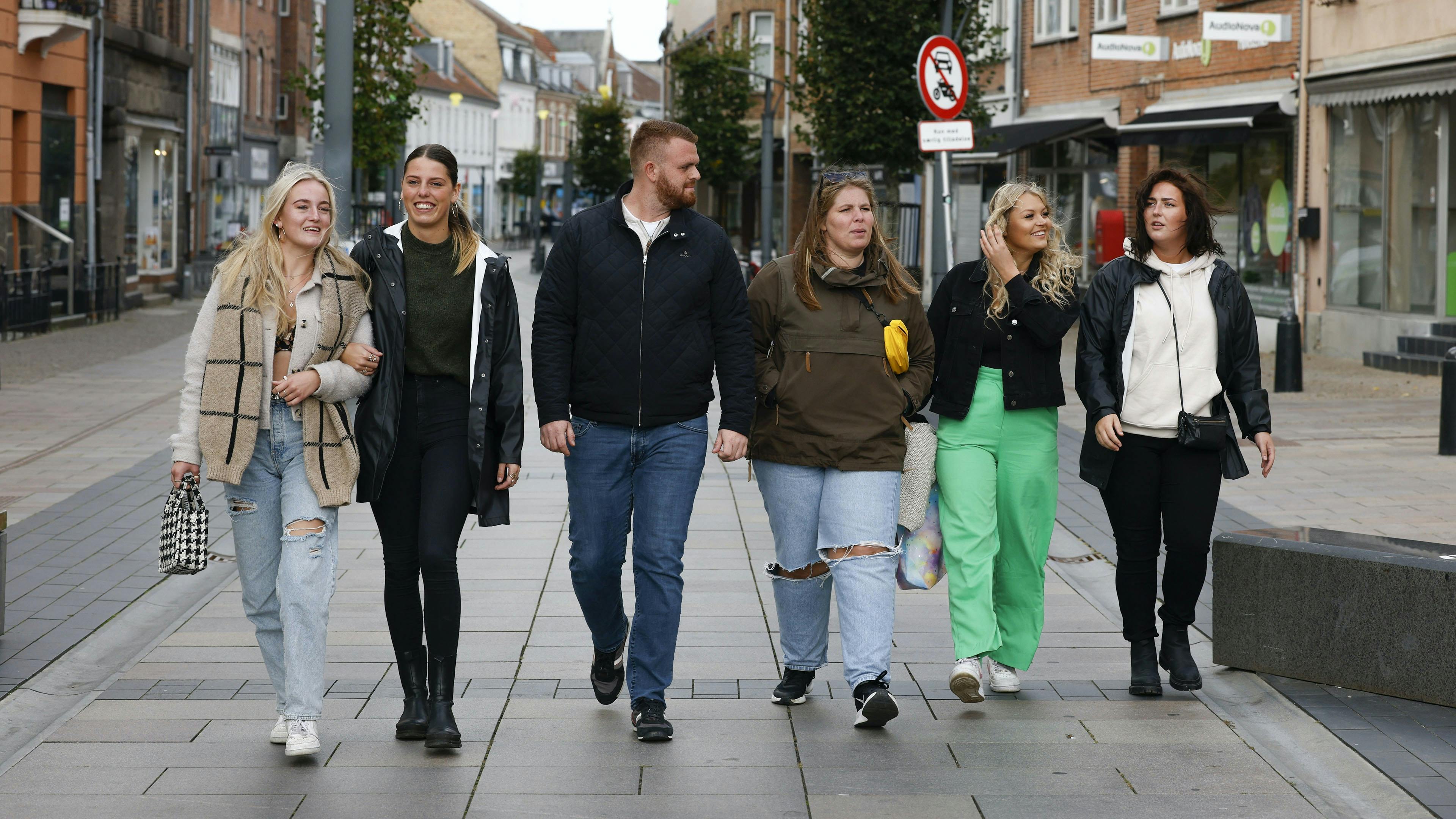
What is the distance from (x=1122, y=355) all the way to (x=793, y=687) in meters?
Answer: 1.57

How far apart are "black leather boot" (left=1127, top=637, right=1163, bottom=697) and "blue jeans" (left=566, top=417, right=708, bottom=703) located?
163 cm

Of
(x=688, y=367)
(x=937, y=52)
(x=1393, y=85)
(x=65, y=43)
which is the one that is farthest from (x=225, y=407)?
(x=65, y=43)

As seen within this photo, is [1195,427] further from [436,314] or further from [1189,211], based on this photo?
[436,314]

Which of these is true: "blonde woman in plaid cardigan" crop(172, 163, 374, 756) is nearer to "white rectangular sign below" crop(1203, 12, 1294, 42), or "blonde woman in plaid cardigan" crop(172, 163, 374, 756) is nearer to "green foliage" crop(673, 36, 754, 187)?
"white rectangular sign below" crop(1203, 12, 1294, 42)

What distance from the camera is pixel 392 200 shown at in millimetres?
36250

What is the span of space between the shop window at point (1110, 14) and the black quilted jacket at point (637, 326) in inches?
949

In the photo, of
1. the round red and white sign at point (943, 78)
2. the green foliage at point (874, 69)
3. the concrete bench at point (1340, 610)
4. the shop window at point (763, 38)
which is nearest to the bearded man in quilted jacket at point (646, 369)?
the concrete bench at point (1340, 610)

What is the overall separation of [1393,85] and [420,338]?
1746 cm

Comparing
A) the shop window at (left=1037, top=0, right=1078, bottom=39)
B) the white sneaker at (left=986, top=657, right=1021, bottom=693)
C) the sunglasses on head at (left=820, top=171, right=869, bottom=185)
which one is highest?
the shop window at (left=1037, top=0, right=1078, bottom=39)

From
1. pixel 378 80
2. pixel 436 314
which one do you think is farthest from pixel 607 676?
pixel 378 80

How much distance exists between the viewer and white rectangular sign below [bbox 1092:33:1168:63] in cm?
2291

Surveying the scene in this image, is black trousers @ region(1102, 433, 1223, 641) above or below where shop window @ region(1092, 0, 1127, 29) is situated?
below

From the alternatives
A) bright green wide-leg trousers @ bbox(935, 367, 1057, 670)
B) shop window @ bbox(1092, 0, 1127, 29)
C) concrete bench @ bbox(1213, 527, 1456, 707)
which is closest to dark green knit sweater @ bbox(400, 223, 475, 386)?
bright green wide-leg trousers @ bbox(935, 367, 1057, 670)

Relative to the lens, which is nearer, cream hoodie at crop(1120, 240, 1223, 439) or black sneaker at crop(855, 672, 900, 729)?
black sneaker at crop(855, 672, 900, 729)
